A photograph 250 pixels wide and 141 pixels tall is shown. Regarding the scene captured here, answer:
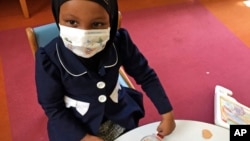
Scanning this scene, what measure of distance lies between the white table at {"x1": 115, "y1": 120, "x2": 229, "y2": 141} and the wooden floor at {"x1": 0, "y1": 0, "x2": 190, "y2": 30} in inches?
61.1

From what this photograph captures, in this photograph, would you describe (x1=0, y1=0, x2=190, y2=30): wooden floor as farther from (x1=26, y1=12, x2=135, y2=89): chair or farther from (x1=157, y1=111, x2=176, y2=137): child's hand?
(x1=157, y1=111, x2=176, y2=137): child's hand

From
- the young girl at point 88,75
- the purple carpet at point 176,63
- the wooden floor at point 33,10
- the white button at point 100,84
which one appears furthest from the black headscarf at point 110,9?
the wooden floor at point 33,10

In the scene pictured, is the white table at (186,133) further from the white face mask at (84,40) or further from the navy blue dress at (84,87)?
the white face mask at (84,40)

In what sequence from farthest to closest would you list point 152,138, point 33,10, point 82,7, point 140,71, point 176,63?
point 33,10
point 176,63
point 140,71
point 152,138
point 82,7

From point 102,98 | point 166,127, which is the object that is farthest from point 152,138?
point 102,98

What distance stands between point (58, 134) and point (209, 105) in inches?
37.3

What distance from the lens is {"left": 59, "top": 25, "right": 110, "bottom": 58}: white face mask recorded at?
0.76 meters

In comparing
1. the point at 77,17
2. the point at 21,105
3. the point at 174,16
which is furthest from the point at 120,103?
the point at 174,16

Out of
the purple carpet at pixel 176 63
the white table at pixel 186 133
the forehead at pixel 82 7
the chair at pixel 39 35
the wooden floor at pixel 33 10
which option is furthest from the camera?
the wooden floor at pixel 33 10

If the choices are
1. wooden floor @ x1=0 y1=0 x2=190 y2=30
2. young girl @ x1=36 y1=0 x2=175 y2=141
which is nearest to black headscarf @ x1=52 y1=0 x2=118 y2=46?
young girl @ x1=36 y1=0 x2=175 y2=141

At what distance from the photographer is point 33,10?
92.7 inches

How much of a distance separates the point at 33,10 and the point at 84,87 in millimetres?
1636

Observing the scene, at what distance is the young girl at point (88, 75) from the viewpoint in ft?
2.51

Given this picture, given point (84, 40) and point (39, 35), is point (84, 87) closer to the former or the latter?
point (84, 40)
